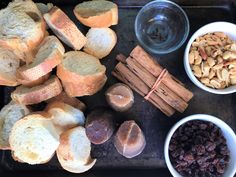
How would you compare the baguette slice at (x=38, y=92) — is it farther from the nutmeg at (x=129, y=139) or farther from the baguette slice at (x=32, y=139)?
the nutmeg at (x=129, y=139)

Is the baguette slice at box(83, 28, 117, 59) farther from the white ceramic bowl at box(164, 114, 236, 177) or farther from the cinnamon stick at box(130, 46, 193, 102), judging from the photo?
the white ceramic bowl at box(164, 114, 236, 177)

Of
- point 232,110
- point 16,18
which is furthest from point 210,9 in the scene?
point 16,18

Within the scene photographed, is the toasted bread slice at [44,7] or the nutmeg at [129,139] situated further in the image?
the toasted bread slice at [44,7]

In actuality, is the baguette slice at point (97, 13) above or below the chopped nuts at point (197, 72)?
above

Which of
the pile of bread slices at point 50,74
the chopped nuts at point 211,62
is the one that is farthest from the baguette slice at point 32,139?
the chopped nuts at point 211,62

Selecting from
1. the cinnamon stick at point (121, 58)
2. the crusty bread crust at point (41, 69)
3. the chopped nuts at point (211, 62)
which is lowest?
the cinnamon stick at point (121, 58)

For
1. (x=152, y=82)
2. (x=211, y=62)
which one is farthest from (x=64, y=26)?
(x=211, y=62)
